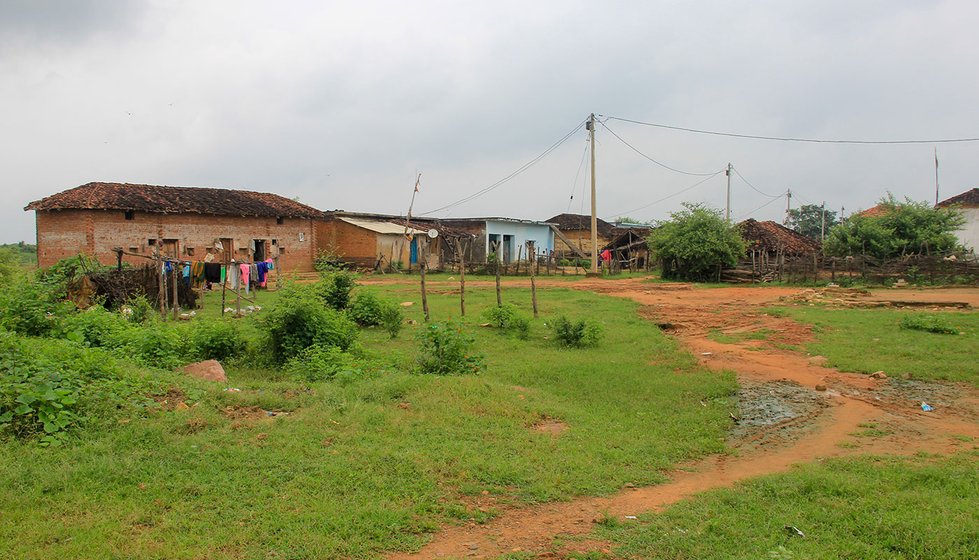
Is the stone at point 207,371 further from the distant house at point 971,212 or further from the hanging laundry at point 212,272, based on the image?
the distant house at point 971,212

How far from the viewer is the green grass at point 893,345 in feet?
34.9

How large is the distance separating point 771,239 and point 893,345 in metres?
24.3

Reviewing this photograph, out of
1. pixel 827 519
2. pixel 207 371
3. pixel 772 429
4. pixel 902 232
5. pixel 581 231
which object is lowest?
pixel 772 429

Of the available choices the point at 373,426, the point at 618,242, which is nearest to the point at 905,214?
the point at 618,242

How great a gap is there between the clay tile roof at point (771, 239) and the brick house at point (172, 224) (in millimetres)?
24738

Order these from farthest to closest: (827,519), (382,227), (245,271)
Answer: (382,227) → (245,271) → (827,519)

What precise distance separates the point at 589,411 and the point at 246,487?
15.4ft

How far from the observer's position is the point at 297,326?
10617mm

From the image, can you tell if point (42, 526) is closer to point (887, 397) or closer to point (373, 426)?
point (373, 426)

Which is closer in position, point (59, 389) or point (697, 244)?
point (59, 389)

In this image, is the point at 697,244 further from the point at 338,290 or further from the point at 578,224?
the point at 578,224

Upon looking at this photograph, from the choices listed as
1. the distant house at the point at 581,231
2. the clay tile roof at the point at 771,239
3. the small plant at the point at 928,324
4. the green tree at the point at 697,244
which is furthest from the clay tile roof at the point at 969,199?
the small plant at the point at 928,324

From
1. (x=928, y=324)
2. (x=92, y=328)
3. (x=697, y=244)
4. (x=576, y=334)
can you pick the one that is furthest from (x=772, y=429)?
(x=697, y=244)

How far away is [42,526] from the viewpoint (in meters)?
4.27
